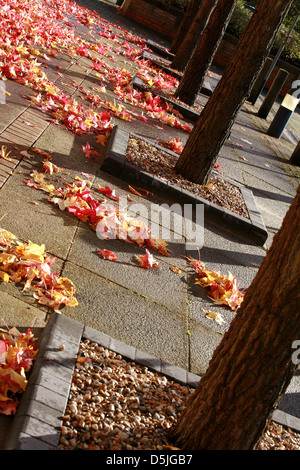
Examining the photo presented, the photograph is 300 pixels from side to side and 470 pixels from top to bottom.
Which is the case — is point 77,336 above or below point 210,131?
below

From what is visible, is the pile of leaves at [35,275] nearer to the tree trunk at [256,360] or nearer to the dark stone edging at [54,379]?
the dark stone edging at [54,379]

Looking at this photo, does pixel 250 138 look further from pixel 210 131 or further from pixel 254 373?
pixel 254 373

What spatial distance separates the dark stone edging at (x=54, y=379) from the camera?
2.40m

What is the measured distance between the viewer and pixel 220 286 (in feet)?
16.1

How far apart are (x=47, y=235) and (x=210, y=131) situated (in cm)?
303

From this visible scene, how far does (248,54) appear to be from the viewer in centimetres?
639

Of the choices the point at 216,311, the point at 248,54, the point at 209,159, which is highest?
the point at 248,54

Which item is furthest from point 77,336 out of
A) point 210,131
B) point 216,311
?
point 210,131

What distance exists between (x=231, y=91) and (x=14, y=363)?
15.2 feet

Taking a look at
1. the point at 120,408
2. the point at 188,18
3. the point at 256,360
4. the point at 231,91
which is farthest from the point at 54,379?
the point at 188,18

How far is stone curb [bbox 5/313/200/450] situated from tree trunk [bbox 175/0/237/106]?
7860mm

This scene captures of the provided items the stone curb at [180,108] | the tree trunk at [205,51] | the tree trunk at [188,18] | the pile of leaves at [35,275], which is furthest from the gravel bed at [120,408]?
the tree trunk at [188,18]

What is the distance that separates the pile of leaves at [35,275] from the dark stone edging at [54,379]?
389mm

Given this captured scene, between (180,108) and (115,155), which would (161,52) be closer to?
(180,108)
